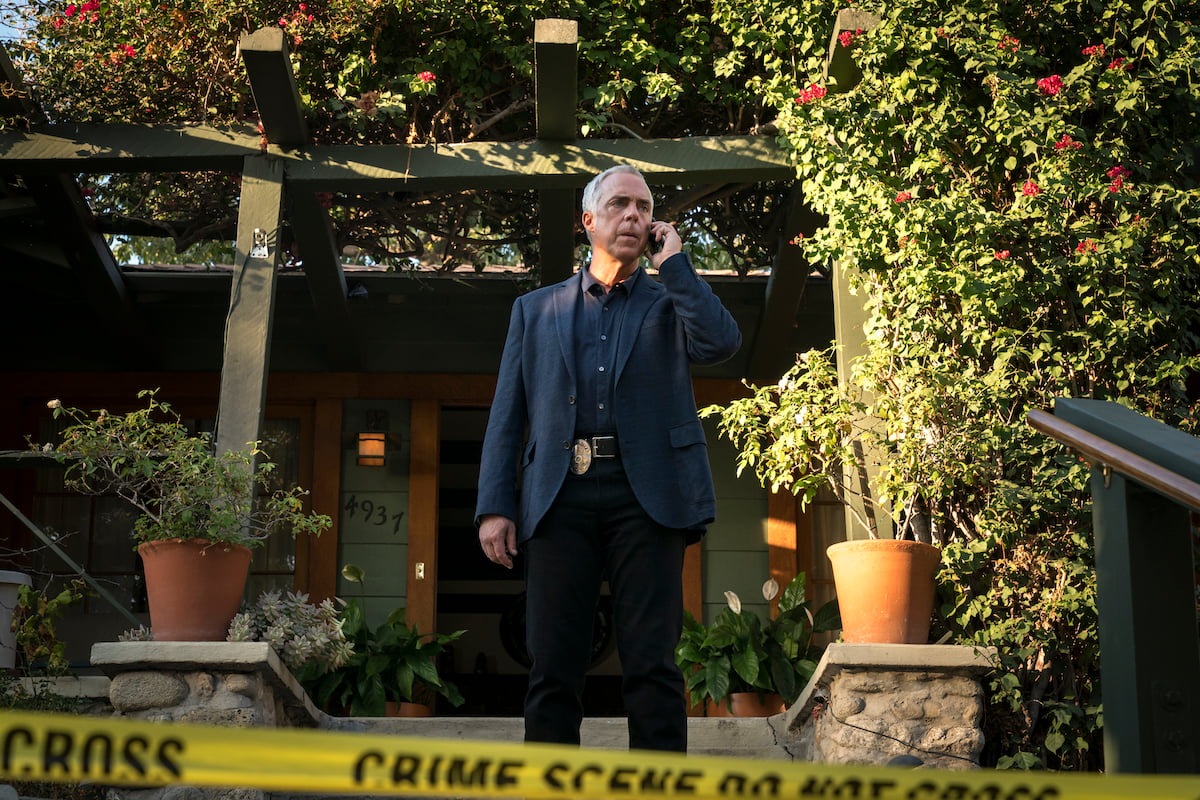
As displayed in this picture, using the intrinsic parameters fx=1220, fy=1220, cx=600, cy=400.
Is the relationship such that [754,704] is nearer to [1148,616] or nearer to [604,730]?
[604,730]

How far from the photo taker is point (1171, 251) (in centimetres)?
389

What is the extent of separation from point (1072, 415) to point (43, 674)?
122 inches

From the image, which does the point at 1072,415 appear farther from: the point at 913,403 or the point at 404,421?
the point at 404,421

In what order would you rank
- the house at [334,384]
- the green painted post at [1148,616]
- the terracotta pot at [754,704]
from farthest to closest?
the house at [334,384]
the terracotta pot at [754,704]
the green painted post at [1148,616]

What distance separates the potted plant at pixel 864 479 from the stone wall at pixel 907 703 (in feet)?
0.42

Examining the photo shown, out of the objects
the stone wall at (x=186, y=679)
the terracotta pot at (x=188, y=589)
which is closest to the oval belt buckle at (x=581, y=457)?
the stone wall at (x=186, y=679)

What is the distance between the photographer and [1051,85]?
398cm

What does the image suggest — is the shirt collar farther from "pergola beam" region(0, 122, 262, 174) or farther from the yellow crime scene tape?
"pergola beam" region(0, 122, 262, 174)

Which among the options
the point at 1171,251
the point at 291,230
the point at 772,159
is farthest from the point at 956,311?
the point at 291,230

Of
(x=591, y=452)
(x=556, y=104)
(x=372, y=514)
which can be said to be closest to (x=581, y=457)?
(x=591, y=452)

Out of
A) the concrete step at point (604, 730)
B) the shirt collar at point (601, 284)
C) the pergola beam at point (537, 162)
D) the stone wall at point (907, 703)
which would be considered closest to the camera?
the shirt collar at point (601, 284)

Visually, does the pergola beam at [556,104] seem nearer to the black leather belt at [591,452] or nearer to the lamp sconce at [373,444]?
the lamp sconce at [373,444]

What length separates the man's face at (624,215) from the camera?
8.22ft

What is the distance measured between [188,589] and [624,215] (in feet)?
6.57
